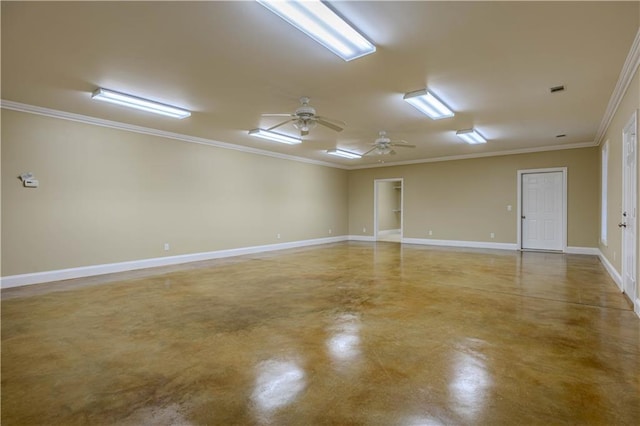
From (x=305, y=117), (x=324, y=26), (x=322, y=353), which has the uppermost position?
(x=324, y=26)

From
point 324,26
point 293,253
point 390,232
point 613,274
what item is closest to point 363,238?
point 390,232

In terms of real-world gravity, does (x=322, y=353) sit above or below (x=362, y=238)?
below

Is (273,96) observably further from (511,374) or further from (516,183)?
(516,183)

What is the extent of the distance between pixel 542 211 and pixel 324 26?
8.25 metres

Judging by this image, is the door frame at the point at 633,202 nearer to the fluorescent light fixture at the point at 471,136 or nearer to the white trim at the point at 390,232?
the fluorescent light fixture at the point at 471,136

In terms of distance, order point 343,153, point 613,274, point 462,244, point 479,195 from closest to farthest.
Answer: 1. point 613,274
2. point 343,153
3. point 479,195
4. point 462,244

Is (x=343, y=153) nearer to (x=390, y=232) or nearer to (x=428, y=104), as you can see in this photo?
(x=428, y=104)

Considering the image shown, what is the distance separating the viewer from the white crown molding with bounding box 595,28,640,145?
322 centimetres

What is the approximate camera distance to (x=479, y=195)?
927 cm

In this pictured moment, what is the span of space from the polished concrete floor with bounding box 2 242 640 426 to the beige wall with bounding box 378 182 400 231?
8892 millimetres

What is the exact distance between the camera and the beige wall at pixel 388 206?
13.8m

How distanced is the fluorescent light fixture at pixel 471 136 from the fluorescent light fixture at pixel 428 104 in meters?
1.42

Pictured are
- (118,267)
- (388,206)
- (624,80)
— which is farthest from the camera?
(388,206)

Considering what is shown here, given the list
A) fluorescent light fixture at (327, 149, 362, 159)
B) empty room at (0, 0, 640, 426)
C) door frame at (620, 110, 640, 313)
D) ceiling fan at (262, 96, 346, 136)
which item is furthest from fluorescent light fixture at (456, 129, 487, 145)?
ceiling fan at (262, 96, 346, 136)
